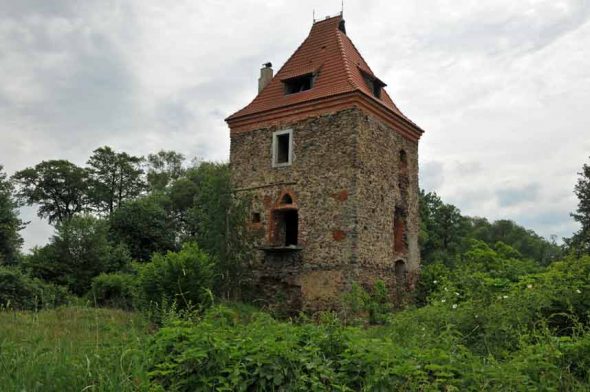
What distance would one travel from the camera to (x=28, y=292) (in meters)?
16.7

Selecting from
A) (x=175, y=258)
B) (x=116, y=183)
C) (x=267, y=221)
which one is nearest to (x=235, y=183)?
(x=267, y=221)

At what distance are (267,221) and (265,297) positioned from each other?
8.58 ft

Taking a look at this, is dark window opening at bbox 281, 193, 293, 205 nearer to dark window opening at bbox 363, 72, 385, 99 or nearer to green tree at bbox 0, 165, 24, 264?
dark window opening at bbox 363, 72, 385, 99

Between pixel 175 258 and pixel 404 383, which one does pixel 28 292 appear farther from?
pixel 404 383

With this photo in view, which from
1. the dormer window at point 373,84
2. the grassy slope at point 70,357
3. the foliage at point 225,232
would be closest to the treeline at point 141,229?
the foliage at point 225,232

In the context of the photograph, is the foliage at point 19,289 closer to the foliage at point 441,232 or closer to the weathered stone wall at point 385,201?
the weathered stone wall at point 385,201

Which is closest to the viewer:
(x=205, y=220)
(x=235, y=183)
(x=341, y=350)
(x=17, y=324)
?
(x=341, y=350)

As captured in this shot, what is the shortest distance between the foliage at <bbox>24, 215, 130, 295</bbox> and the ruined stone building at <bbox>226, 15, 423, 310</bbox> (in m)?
6.75

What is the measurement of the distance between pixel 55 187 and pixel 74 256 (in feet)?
61.8

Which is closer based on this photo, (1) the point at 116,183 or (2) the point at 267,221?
(2) the point at 267,221

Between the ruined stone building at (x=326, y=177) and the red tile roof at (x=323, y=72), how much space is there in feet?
0.16

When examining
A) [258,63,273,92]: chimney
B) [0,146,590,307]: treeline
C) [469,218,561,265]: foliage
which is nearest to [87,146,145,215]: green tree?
[0,146,590,307]: treeline

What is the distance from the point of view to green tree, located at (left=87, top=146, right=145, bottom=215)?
1517 inches

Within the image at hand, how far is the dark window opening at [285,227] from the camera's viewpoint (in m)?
18.4
